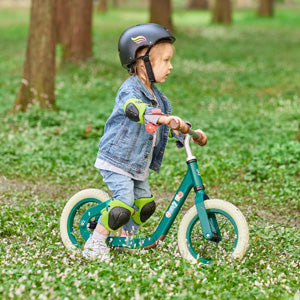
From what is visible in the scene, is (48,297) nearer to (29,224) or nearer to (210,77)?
(29,224)

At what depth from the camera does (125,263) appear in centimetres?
418

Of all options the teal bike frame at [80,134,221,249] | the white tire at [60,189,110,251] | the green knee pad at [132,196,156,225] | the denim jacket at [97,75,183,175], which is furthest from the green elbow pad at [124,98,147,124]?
the white tire at [60,189,110,251]

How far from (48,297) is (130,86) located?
6.10 feet

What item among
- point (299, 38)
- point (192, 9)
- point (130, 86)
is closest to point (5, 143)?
point (130, 86)

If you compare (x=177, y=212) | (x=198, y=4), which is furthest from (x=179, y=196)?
(x=198, y=4)

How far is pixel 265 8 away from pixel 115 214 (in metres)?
36.8

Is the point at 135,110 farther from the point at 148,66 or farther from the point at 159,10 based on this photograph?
the point at 159,10

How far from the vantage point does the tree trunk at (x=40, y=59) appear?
9.94m

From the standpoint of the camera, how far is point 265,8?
3800 cm

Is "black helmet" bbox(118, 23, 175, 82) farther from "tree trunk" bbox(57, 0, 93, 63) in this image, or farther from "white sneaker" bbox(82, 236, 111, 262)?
"tree trunk" bbox(57, 0, 93, 63)

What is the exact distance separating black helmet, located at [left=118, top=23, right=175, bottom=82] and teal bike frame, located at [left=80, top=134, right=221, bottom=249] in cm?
81

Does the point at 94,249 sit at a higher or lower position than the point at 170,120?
lower

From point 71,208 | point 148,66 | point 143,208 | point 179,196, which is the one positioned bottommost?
point 71,208

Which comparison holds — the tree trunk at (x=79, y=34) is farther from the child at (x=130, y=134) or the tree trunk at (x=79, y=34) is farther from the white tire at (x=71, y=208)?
the child at (x=130, y=134)
